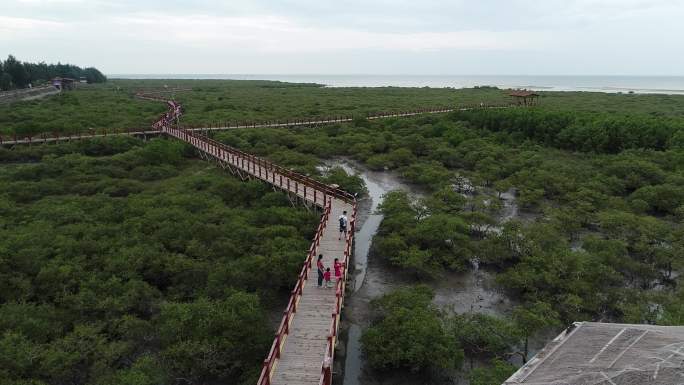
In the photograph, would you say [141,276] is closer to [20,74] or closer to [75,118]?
[75,118]

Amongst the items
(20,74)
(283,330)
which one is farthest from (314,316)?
(20,74)

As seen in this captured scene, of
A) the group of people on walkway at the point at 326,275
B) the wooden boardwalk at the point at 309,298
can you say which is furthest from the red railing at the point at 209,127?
the group of people on walkway at the point at 326,275

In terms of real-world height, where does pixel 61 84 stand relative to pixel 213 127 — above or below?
above

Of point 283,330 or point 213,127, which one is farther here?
point 213,127

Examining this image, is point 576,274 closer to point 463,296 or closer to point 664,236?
point 463,296

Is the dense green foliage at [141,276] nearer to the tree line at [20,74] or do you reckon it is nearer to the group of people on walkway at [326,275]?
the group of people on walkway at [326,275]

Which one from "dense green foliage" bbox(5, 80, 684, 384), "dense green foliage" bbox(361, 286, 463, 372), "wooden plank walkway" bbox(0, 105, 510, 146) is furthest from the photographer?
"wooden plank walkway" bbox(0, 105, 510, 146)

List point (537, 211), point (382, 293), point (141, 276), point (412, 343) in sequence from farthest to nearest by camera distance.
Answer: point (537, 211), point (382, 293), point (141, 276), point (412, 343)

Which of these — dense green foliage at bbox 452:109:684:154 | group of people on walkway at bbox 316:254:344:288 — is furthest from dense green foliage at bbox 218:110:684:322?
group of people on walkway at bbox 316:254:344:288

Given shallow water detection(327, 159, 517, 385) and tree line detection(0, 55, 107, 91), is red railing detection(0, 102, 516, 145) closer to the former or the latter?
shallow water detection(327, 159, 517, 385)
